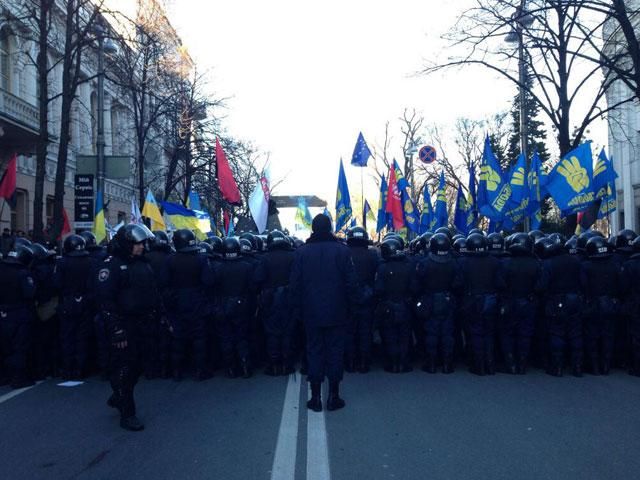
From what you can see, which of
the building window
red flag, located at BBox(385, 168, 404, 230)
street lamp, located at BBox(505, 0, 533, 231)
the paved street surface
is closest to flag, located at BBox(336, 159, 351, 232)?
red flag, located at BBox(385, 168, 404, 230)

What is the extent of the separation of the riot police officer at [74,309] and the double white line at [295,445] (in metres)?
3.05

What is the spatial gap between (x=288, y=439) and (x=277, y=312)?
2.92 m

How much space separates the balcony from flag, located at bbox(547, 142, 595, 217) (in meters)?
15.4

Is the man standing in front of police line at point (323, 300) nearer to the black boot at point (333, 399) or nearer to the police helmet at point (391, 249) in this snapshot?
the black boot at point (333, 399)

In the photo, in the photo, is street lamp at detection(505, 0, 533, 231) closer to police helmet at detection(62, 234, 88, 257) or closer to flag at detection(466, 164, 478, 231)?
flag at detection(466, 164, 478, 231)

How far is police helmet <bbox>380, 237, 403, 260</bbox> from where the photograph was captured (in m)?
8.81

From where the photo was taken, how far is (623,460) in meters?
4.95

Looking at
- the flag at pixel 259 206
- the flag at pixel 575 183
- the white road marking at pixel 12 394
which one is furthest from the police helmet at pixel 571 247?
the white road marking at pixel 12 394

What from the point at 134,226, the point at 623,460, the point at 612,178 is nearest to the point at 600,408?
the point at 623,460

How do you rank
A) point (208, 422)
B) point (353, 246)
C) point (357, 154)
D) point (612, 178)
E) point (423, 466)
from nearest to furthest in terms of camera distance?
point (423, 466) → point (208, 422) → point (353, 246) → point (612, 178) → point (357, 154)

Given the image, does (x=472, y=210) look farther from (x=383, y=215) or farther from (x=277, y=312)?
(x=277, y=312)

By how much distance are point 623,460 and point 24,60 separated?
2432 centimetres

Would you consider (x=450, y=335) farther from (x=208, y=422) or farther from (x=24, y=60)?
(x=24, y=60)

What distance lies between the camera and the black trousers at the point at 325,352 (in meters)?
6.49
